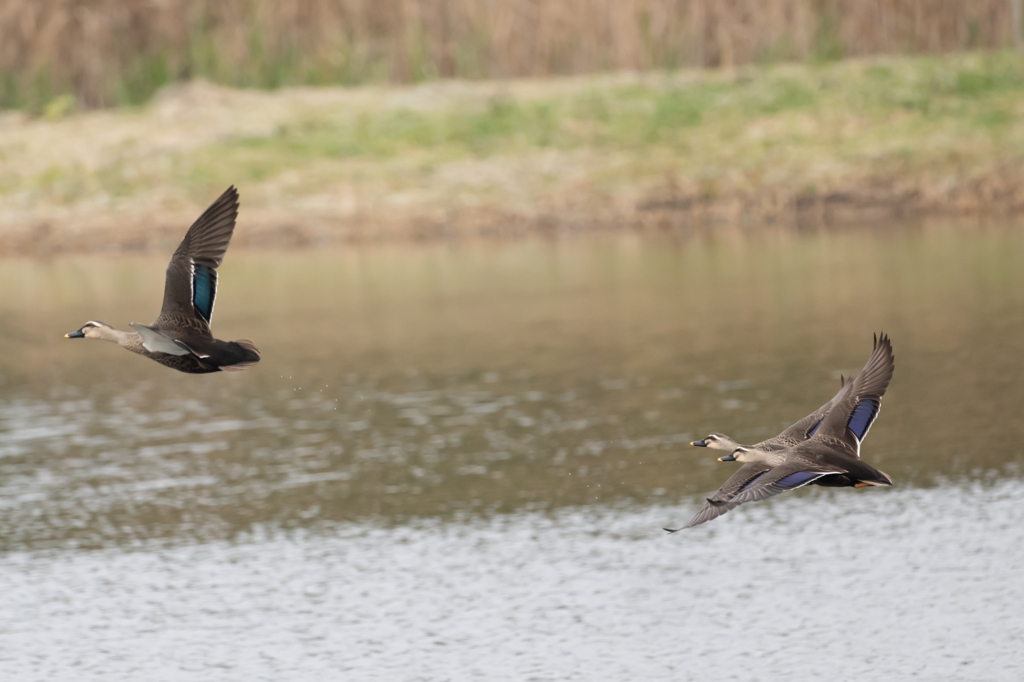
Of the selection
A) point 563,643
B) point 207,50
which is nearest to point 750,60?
point 207,50

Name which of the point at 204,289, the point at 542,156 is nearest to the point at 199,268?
the point at 204,289

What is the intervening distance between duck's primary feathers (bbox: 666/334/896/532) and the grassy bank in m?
41.8

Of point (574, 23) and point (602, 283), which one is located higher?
point (574, 23)

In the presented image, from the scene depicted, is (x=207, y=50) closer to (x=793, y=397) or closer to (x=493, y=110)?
(x=493, y=110)

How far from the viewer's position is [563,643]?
21.5 meters

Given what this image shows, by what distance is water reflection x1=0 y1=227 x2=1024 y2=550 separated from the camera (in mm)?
27797

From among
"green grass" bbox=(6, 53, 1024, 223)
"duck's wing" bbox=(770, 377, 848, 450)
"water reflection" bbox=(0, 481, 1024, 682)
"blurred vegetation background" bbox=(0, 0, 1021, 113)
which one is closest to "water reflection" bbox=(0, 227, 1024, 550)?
"water reflection" bbox=(0, 481, 1024, 682)

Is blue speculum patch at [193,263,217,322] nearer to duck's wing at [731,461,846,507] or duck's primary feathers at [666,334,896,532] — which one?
duck's primary feathers at [666,334,896,532]

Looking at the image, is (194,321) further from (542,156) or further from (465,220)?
(542,156)

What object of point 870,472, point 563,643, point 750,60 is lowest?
point 563,643

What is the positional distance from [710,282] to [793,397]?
1384 cm

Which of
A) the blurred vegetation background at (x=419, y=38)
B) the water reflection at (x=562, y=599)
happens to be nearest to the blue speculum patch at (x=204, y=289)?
the water reflection at (x=562, y=599)

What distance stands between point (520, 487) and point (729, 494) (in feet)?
54.6

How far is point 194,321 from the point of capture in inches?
496
